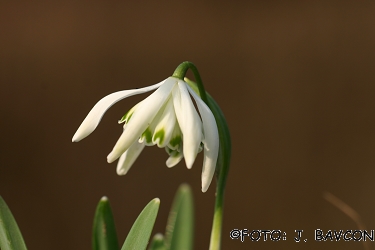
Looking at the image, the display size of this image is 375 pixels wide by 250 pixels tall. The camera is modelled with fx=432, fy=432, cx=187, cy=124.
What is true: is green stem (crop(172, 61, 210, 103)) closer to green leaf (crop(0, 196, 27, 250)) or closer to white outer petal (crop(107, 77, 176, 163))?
white outer petal (crop(107, 77, 176, 163))

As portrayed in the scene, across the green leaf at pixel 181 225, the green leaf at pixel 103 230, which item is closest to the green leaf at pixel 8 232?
the green leaf at pixel 103 230

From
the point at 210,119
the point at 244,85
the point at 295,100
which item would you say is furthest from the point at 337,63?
the point at 210,119

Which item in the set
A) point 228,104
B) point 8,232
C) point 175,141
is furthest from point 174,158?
point 228,104

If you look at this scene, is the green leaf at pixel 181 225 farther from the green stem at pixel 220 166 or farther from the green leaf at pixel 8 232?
the green leaf at pixel 8 232

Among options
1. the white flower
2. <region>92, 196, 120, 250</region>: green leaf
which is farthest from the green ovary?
<region>92, 196, 120, 250</region>: green leaf

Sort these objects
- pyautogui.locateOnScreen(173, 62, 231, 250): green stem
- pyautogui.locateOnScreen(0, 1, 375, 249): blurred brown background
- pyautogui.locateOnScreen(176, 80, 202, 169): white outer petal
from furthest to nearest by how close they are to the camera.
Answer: pyautogui.locateOnScreen(0, 1, 375, 249): blurred brown background, pyautogui.locateOnScreen(173, 62, 231, 250): green stem, pyautogui.locateOnScreen(176, 80, 202, 169): white outer petal
